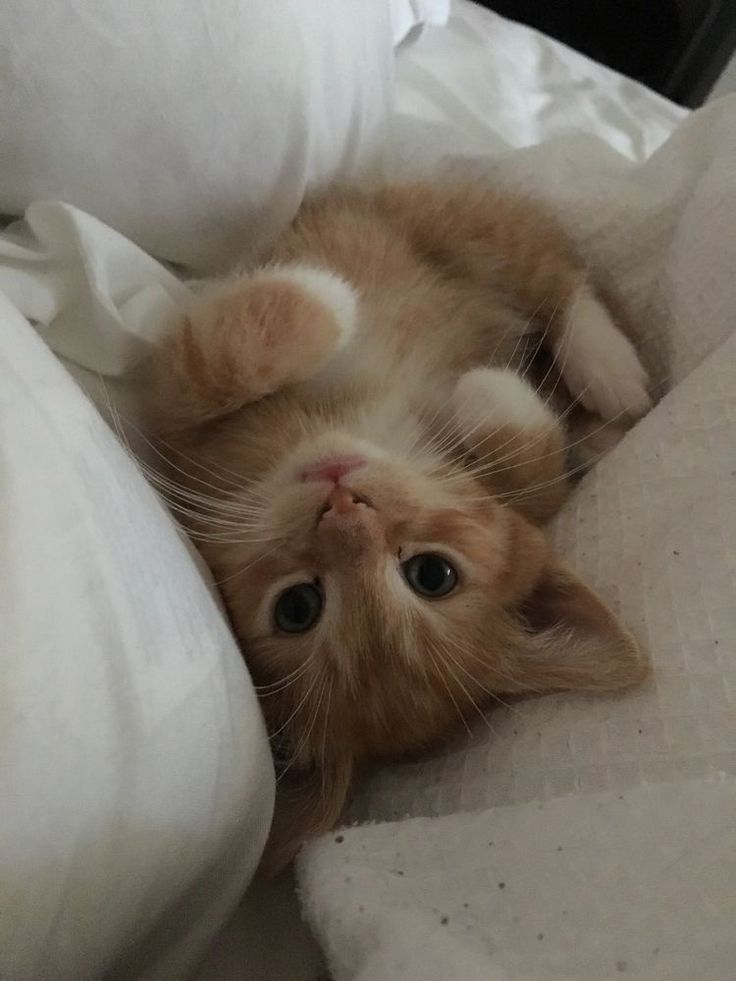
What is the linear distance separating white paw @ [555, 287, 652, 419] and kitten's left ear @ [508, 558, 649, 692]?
0.91 feet

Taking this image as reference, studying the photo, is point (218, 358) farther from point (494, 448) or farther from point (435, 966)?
point (435, 966)

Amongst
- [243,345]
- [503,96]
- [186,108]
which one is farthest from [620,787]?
[503,96]

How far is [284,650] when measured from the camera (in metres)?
0.99

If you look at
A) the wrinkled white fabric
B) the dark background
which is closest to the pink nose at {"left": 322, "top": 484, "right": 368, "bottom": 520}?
the wrinkled white fabric

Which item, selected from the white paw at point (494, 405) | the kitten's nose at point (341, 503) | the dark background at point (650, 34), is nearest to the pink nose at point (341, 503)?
the kitten's nose at point (341, 503)

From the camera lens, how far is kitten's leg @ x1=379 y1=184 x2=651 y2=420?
1.24 metres

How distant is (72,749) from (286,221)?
833 mm

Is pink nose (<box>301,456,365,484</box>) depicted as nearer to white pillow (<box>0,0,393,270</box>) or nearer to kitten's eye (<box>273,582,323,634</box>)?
kitten's eye (<box>273,582,323,634</box>)

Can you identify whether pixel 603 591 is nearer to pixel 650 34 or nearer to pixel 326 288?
pixel 326 288

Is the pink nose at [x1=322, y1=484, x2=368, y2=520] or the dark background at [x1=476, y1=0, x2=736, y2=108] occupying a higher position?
the dark background at [x1=476, y1=0, x2=736, y2=108]

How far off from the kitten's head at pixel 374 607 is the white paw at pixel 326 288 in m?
0.17

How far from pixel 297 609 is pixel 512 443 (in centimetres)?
34

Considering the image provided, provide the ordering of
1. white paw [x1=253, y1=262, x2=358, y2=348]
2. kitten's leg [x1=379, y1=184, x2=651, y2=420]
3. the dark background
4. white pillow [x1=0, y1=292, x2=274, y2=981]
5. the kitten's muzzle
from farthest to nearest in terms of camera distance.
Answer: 1. the dark background
2. kitten's leg [x1=379, y1=184, x2=651, y2=420]
3. white paw [x1=253, y1=262, x2=358, y2=348]
4. the kitten's muzzle
5. white pillow [x1=0, y1=292, x2=274, y2=981]

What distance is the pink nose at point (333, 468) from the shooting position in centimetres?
98
